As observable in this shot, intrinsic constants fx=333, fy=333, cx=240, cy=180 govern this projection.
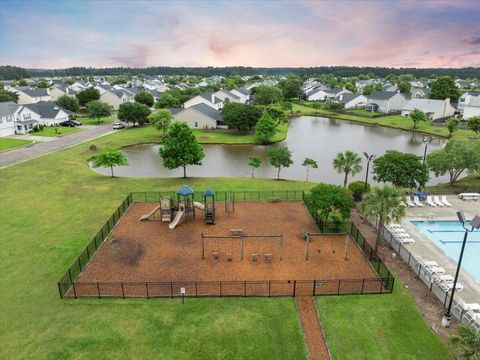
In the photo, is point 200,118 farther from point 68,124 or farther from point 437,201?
point 437,201

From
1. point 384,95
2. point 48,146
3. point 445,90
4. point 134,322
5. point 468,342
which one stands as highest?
point 445,90

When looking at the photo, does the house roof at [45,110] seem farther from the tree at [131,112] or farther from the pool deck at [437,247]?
the pool deck at [437,247]

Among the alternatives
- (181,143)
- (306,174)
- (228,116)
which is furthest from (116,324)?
(228,116)

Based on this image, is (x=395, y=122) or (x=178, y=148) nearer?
(x=178, y=148)

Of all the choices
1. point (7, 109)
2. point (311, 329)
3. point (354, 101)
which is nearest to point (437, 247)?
point (311, 329)

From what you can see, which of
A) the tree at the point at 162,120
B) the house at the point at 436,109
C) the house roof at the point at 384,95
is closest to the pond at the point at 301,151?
the tree at the point at 162,120

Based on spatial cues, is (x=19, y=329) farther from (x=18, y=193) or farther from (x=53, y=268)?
(x=18, y=193)
